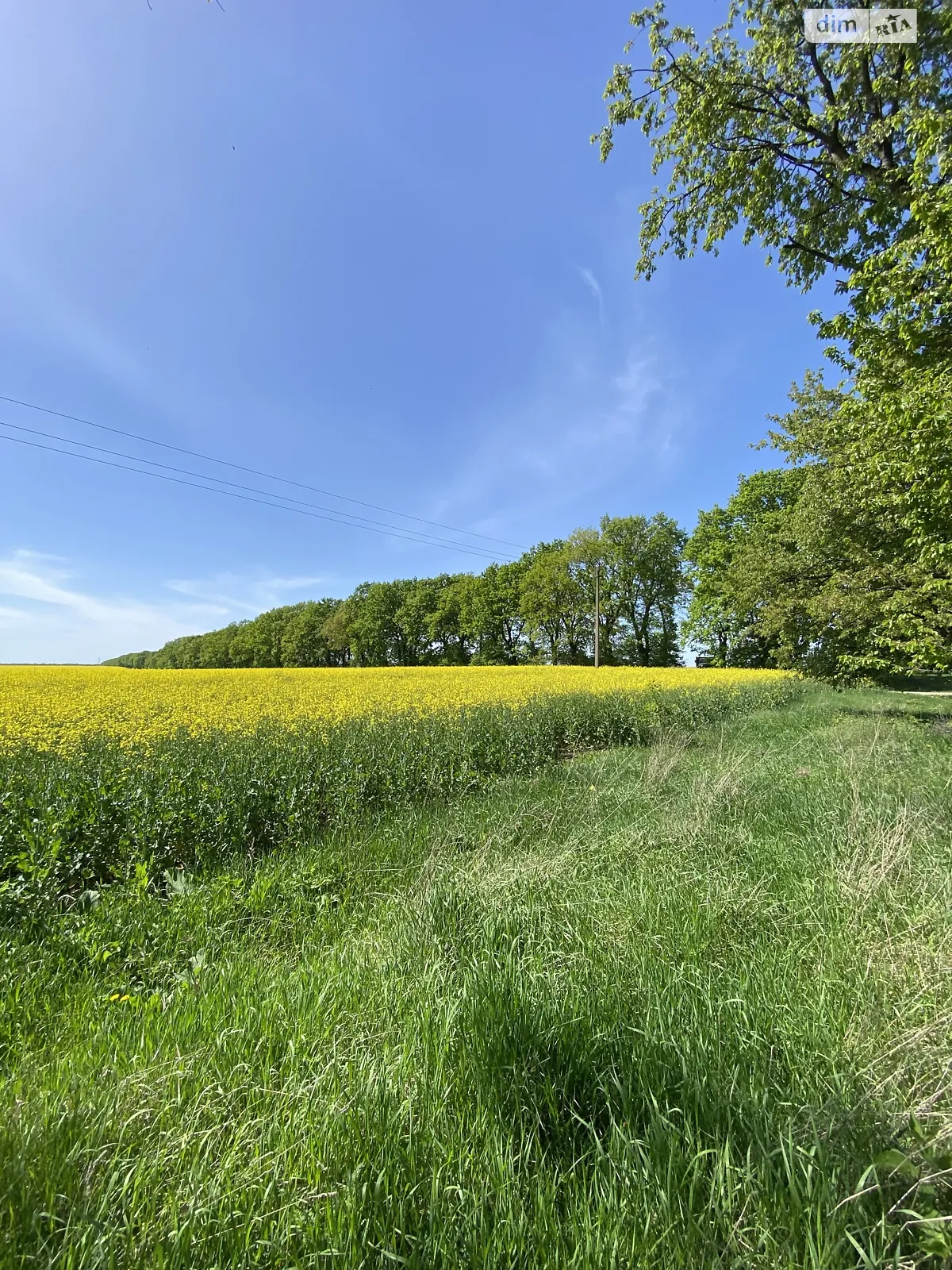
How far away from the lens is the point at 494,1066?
1771 millimetres

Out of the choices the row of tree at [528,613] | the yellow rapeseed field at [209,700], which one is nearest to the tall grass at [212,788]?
the yellow rapeseed field at [209,700]

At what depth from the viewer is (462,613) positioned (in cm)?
5950

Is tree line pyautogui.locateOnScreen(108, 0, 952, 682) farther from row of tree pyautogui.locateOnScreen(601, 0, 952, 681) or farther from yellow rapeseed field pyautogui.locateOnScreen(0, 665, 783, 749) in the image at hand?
yellow rapeseed field pyautogui.locateOnScreen(0, 665, 783, 749)

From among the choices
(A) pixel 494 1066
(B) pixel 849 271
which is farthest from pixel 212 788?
(B) pixel 849 271

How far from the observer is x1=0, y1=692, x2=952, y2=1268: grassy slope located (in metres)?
1.26

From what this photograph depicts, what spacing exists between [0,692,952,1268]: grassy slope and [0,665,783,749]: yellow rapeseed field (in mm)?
6425

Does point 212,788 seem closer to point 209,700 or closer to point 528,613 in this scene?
point 209,700

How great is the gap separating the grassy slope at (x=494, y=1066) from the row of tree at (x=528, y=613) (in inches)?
1625

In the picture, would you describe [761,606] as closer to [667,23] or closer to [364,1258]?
[667,23]

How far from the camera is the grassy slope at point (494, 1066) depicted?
1.26 m

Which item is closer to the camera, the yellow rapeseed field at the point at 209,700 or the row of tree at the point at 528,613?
the yellow rapeseed field at the point at 209,700

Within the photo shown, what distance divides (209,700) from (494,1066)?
50.0ft

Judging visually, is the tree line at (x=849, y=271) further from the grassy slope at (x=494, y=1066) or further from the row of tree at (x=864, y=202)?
the grassy slope at (x=494, y=1066)

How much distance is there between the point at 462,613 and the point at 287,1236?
2300 inches
